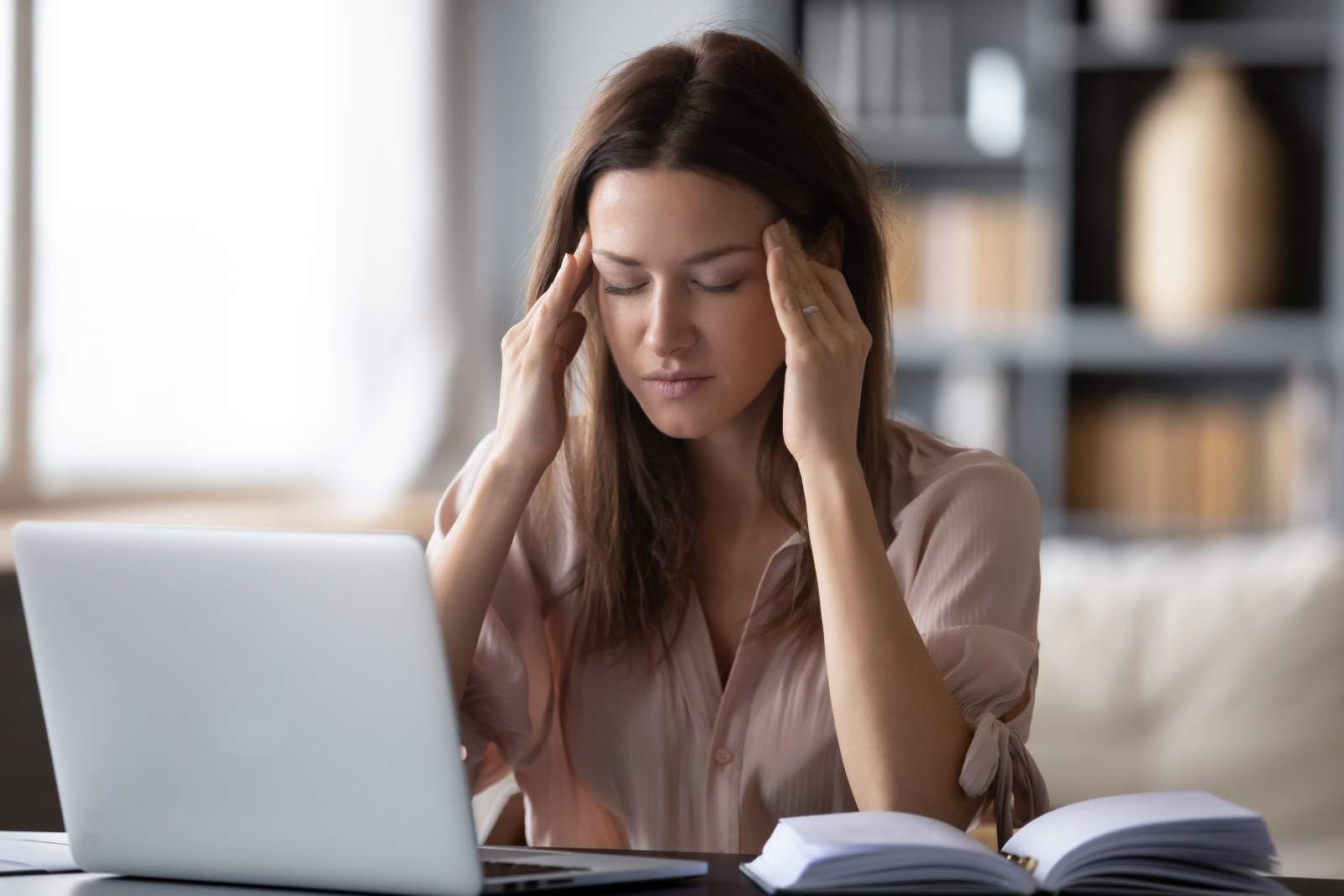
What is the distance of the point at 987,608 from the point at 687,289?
38 centimetres

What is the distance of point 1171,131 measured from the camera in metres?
3.44

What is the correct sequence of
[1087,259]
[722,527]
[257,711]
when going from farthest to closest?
[1087,259]
[722,527]
[257,711]

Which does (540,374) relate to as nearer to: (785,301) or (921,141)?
(785,301)

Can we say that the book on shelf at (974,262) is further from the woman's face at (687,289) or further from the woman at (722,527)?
the woman's face at (687,289)

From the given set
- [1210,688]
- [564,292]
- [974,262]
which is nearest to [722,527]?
[564,292]

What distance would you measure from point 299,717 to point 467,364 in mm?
2727

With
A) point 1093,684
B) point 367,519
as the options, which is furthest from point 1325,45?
point 367,519

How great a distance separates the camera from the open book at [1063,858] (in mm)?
904

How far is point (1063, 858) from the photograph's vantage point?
3.03 ft

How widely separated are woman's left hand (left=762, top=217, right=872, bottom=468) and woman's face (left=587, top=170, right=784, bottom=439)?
1.1 inches

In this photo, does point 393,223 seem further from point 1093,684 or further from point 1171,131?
point 1093,684

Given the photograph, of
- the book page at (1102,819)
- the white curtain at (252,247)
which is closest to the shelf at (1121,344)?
the white curtain at (252,247)

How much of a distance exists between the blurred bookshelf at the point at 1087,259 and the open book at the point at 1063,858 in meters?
2.55

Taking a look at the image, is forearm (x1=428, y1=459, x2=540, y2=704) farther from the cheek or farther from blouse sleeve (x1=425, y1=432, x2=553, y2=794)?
the cheek
